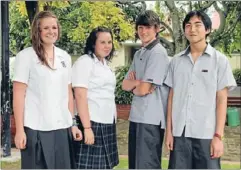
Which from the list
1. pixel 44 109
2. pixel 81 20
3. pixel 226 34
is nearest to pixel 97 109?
pixel 44 109

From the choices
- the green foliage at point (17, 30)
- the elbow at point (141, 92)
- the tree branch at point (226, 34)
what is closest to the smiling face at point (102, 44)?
the elbow at point (141, 92)

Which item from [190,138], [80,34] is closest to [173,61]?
[190,138]

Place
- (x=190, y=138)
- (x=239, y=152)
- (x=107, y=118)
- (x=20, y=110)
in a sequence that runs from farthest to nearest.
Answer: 1. (x=239, y=152)
2. (x=107, y=118)
3. (x=190, y=138)
4. (x=20, y=110)

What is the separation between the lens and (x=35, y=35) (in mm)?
2303

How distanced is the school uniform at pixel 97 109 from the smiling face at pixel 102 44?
4cm

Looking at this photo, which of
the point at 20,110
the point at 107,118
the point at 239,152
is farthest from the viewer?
the point at 239,152

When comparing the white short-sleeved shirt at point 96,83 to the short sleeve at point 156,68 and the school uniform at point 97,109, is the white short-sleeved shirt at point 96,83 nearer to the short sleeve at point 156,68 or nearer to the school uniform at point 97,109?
the school uniform at point 97,109

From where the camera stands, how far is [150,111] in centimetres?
260

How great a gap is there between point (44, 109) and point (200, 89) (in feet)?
3.06

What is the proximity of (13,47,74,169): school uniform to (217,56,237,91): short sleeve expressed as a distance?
913mm

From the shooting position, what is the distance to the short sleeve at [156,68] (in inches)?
100

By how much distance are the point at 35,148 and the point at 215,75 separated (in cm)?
115

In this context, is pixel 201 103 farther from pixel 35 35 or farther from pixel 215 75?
pixel 35 35

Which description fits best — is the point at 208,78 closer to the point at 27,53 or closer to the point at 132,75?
the point at 132,75
